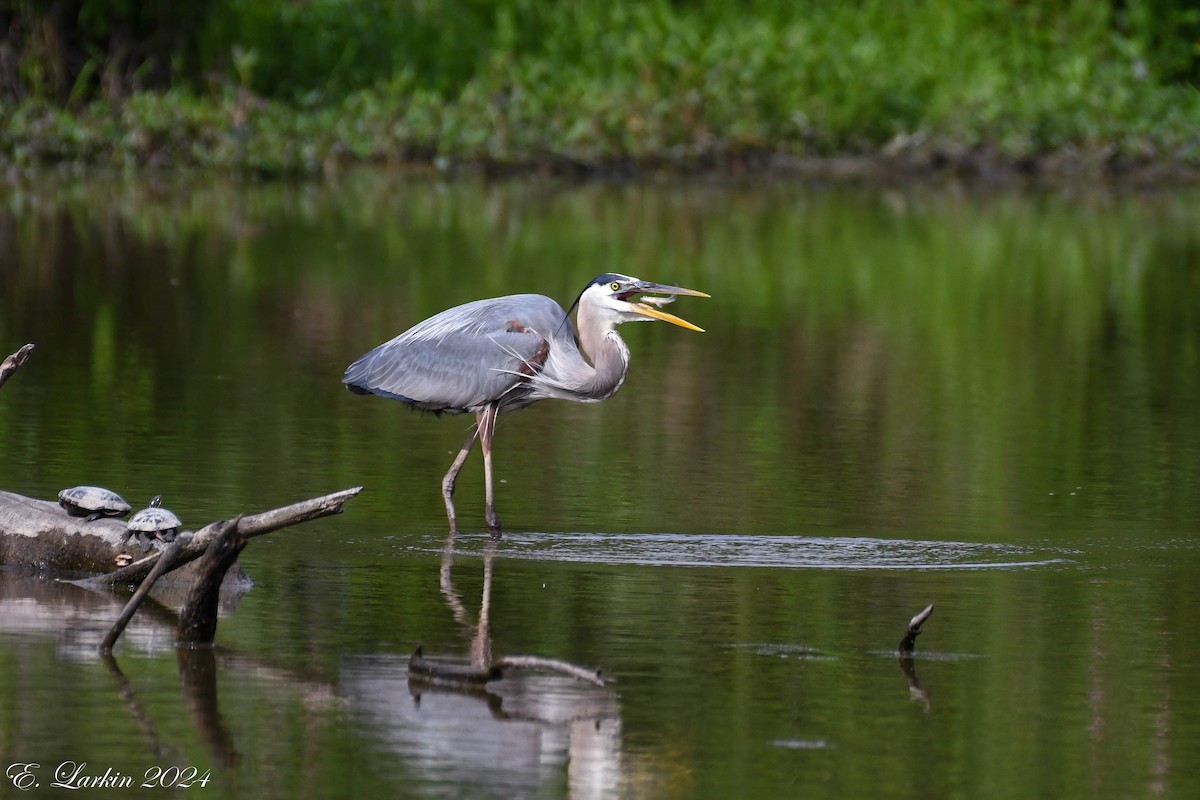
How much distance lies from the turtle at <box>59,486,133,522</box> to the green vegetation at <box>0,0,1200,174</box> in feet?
71.5

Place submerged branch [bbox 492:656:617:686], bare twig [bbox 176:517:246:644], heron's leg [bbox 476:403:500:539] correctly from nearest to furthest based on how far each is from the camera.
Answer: submerged branch [bbox 492:656:617:686]
bare twig [bbox 176:517:246:644]
heron's leg [bbox 476:403:500:539]

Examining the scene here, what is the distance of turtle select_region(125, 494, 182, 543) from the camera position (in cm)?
831

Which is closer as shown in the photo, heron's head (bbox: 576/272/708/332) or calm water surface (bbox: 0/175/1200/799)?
calm water surface (bbox: 0/175/1200/799)

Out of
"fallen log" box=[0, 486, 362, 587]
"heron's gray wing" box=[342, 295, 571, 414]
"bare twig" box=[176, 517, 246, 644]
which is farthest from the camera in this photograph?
"heron's gray wing" box=[342, 295, 571, 414]

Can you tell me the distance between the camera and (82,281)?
19.5 metres

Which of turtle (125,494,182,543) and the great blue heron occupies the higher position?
the great blue heron

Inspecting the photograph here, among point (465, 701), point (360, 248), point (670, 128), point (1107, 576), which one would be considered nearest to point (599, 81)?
point (670, 128)

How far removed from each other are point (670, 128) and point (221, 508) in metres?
22.7

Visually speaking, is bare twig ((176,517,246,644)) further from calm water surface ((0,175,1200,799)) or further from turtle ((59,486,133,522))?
turtle ((59,486,133,522))

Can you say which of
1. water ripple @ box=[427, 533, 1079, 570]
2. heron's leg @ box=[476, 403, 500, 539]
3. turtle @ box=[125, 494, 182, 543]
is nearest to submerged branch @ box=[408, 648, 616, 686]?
turtle @ box=[125, 494, 182, 543]

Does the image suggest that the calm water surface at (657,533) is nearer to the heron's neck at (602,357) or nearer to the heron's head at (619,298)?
the heron's neck at (602,357)

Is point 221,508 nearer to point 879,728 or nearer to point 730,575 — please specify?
point 730,575

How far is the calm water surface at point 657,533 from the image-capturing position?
21.8 feet

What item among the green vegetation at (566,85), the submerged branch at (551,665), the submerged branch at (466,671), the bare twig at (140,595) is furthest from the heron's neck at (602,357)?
the green vegetation at (566,85)
